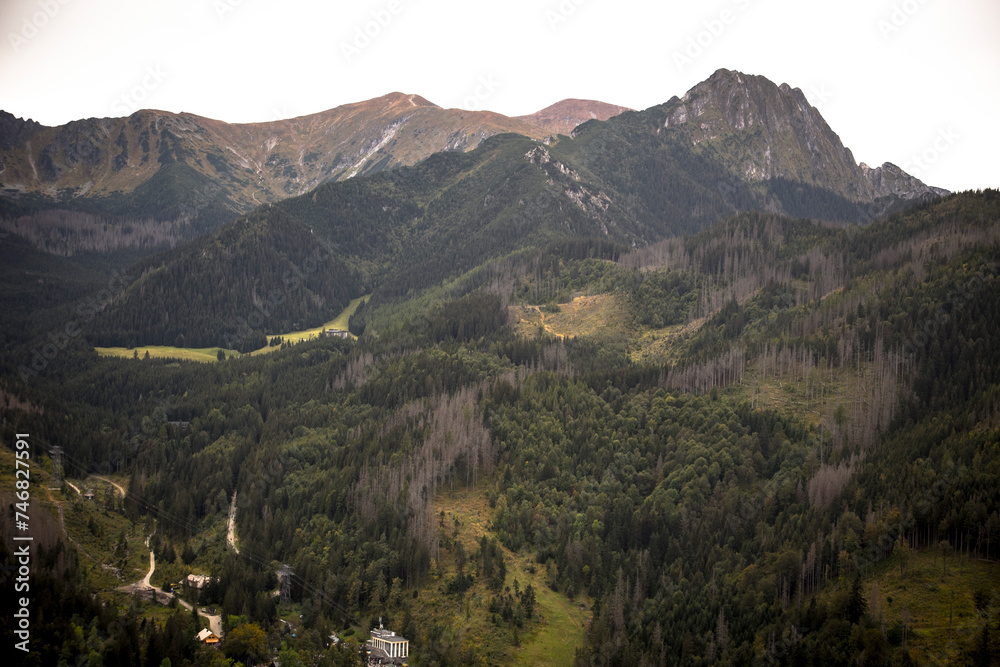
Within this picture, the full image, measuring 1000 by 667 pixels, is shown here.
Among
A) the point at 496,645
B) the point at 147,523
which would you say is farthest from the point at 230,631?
the point at 147,523

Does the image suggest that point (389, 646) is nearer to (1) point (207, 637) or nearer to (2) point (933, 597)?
(1) point (207, 637)

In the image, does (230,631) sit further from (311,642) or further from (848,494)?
(848,494)

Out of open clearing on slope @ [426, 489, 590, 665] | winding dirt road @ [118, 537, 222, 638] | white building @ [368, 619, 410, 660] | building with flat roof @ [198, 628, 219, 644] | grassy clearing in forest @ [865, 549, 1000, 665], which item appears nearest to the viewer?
grassy clearing in forest @ [865, 549, 1000, 665]

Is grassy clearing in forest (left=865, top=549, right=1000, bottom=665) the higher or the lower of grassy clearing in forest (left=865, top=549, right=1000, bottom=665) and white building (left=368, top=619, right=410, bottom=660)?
the higher

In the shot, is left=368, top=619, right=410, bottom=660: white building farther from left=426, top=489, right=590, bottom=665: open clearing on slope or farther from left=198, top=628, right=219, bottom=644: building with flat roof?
left=198, top=628, right=219, bottom=644: building with flat roof

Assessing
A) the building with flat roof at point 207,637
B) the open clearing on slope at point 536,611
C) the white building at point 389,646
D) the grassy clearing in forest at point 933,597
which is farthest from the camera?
the open clearing on slope at point 536,611

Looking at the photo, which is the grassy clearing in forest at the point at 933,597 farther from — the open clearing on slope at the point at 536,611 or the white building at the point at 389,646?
the white building at the point at 389,646

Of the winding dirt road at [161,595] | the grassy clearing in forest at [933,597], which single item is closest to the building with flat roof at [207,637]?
the winding dirt road at [161,595]

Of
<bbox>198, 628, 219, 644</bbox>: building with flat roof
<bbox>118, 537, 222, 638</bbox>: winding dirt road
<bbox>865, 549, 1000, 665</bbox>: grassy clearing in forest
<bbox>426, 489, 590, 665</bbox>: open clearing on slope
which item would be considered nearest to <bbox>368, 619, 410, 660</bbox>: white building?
<bbox>426, 489, 590, 665</bbox>: open clearing on slope
